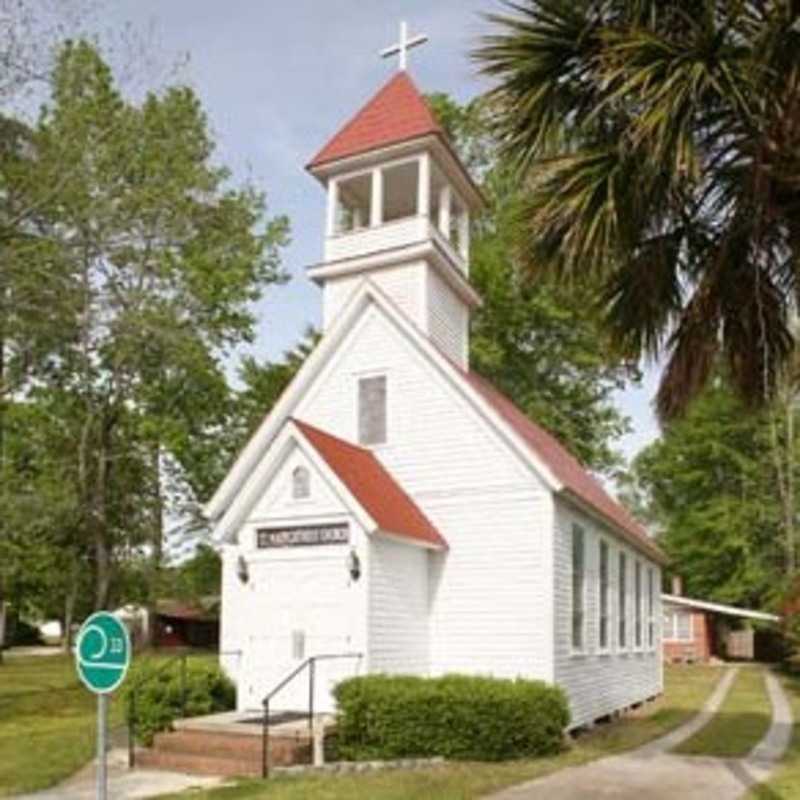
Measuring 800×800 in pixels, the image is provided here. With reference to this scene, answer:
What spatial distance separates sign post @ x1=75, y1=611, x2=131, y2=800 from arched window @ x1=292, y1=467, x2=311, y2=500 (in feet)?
33.4

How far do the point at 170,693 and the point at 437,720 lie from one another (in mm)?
4288

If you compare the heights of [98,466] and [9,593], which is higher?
[98,466]

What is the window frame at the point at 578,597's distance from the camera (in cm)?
2000

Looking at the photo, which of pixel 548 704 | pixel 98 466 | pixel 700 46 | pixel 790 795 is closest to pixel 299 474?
pixel 548 704

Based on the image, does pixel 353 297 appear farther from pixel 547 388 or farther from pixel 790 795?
pixel 547 388

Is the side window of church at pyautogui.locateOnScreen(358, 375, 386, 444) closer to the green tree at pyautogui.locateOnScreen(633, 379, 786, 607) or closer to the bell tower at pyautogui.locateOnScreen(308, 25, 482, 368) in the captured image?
the bell tower at pyautogui.locateOnScreen(308, 25, 482, 368)

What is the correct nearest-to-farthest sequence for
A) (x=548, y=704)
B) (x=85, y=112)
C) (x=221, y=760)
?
(x=221, y=760) → (x=548, y=704) → (x=85, y=112)

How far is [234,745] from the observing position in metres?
15.2

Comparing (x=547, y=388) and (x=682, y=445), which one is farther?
(x=682, y=445)

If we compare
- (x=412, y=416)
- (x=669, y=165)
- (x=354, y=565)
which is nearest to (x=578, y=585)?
(x=412, y=416)

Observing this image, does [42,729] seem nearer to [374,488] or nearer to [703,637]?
[374,488]

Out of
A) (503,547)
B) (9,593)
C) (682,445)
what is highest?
(682,445)

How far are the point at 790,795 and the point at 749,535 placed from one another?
150 ft

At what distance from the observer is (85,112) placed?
2386 centimetres
